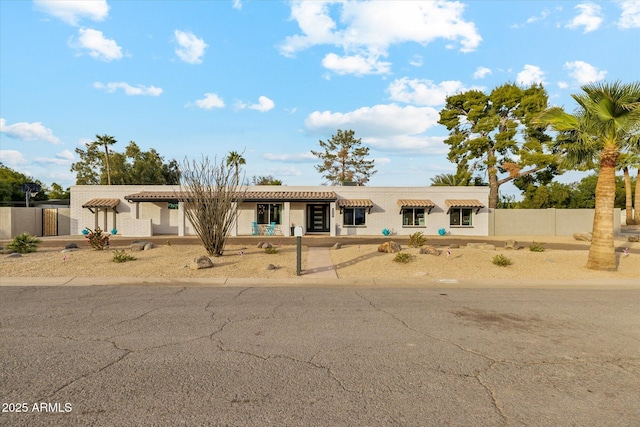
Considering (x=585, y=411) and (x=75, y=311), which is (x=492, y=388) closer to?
(x=585, y=411)

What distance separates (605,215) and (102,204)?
2692cm

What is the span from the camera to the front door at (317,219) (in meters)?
27.7

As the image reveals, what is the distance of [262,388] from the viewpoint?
3.81 m

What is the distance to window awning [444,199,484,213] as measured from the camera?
2619cm

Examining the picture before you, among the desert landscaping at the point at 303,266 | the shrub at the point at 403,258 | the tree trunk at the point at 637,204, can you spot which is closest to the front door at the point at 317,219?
the desert landscaping at the point at 303,266

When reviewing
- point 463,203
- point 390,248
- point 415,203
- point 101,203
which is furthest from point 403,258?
point 101,203

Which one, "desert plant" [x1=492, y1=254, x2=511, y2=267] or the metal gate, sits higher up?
the metal gate

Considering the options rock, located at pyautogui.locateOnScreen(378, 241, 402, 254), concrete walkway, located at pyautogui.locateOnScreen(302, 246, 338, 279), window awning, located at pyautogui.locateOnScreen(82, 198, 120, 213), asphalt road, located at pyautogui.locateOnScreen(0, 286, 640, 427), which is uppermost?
window awning, located at pyautogui.locateOnScreen(82, 198, 120, 213)

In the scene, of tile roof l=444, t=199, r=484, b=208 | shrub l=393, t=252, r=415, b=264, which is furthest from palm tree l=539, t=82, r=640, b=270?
tile roof l=444, t=199, r=484, b=208

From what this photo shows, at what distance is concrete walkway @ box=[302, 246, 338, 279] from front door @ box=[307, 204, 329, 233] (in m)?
11.2

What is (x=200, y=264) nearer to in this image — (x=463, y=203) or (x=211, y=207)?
(x=211, y=207)

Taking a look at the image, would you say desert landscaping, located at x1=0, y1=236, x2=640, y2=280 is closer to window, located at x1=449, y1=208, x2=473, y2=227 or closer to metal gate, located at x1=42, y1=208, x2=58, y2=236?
window, located at x1=449, y1=208, x2=473, y2=227

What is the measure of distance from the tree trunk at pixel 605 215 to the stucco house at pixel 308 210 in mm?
13932

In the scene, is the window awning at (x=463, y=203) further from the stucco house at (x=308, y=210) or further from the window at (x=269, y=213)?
the window at (x=269, y=213)
